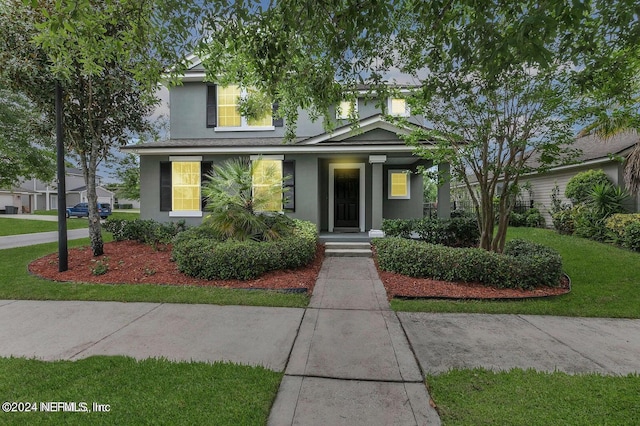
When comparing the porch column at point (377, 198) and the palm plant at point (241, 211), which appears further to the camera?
the porch column at point (377, 198)

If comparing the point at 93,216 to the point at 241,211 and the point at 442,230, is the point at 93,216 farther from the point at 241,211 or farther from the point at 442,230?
the point at 442,230

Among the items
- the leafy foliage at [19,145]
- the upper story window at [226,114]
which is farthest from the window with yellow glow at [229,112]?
the leafy foliage at [19,145]

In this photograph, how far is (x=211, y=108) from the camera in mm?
11000

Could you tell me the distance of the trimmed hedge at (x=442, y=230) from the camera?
871 centimetres

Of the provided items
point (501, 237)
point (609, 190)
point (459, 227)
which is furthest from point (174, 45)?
point (609, 190)

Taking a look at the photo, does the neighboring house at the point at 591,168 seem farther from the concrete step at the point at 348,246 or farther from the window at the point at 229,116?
the window at the point at 229,116

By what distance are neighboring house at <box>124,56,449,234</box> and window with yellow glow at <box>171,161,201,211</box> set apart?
0.03m

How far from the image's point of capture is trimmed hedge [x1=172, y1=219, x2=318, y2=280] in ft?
20.1

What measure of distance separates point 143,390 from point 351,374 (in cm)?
187

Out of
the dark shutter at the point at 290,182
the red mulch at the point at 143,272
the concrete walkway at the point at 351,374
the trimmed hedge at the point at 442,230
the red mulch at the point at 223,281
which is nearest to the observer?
the concrete walkway at the point at 351,374

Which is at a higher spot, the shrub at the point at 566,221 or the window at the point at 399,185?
the window at the point at 399,185

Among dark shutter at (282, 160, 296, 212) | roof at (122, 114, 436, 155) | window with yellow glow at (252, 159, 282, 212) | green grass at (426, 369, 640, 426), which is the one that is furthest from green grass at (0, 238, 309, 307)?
roof at (122, 114, 436, 155)

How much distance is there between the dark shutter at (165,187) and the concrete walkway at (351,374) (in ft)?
24.5

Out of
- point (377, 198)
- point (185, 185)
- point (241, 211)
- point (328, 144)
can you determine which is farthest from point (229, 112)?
point (377, 198)
